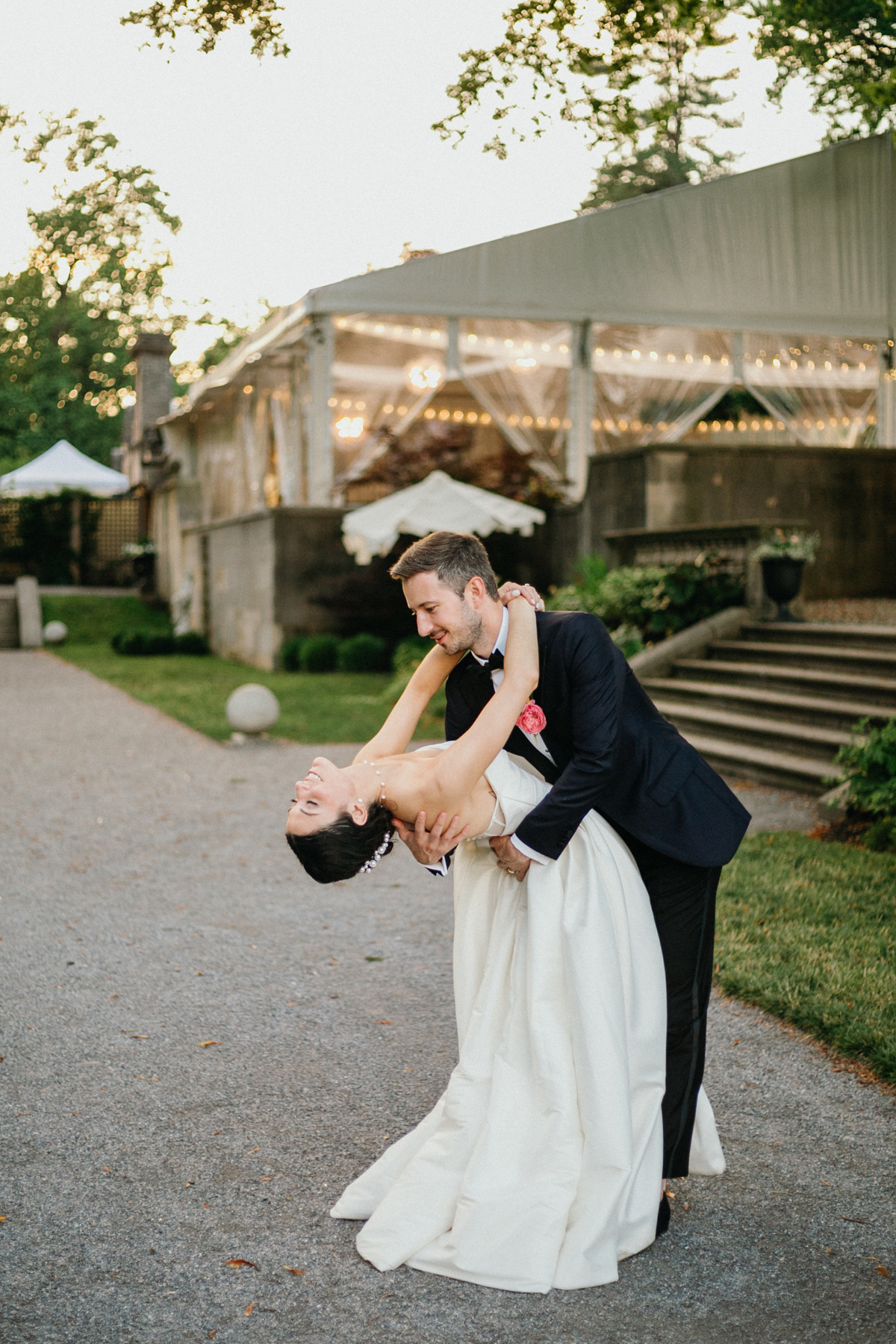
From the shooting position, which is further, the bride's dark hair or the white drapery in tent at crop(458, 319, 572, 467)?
the white drapery in tent at crop(458, 319, 572, 467)

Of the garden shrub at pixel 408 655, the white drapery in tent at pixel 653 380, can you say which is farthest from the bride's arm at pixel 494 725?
the white drapery in tent at pixel 653 380

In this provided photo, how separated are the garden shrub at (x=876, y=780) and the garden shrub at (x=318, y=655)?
34.1ft

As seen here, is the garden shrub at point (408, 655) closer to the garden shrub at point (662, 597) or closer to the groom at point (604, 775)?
the garden shrub at point (662, 597)

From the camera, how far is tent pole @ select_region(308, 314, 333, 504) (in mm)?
17703

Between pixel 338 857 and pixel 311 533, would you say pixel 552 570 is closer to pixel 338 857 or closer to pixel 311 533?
pixel 311 533

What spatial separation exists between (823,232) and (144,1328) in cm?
1887

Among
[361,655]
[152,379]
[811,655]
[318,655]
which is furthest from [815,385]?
[152,379]

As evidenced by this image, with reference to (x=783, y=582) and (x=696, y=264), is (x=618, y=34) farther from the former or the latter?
(x=696, y=264)

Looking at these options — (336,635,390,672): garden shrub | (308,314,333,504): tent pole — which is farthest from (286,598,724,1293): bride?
(308,314,333,504): tent pole

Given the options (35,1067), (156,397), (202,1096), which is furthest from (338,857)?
(156,397)

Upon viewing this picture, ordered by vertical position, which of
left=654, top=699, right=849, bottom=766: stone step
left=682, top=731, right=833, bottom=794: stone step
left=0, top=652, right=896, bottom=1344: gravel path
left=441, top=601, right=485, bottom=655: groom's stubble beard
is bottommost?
left=0, top=652, right=896, bottom=1344: gravel path

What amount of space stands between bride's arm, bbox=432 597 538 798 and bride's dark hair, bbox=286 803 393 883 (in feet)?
0.65

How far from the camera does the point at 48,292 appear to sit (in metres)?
48.3

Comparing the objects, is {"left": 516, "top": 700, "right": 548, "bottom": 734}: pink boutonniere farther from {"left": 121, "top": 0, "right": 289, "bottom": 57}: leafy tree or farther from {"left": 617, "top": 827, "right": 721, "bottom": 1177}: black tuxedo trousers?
{"left": 121, "top": 0, "right": 289, "bottom": 57}: leafy tree
